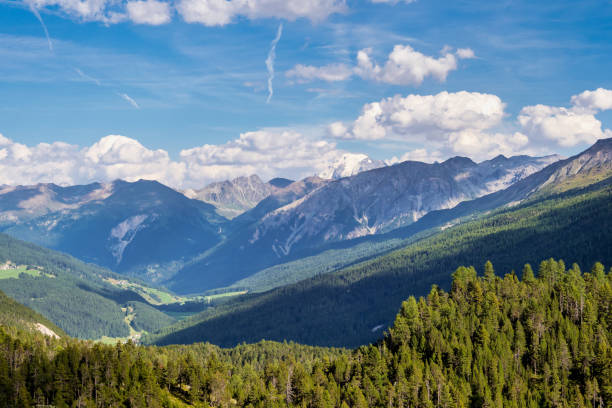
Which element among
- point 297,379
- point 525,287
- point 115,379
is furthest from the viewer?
point 525,287

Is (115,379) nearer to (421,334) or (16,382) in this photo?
(16,382)

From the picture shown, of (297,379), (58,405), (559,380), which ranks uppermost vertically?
(58,405)

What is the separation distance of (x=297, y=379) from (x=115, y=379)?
50112 millimetres

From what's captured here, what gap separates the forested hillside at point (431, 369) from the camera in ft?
462

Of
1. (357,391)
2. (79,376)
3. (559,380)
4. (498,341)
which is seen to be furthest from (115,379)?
(559,380)

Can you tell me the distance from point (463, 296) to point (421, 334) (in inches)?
932

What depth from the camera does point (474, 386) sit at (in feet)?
474

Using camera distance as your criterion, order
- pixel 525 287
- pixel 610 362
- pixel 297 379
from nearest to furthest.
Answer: pixel 610 362 < pixel 297 379 < pixel 525 287

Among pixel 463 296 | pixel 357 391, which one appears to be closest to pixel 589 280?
pixel 463 296

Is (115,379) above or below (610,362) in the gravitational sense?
above

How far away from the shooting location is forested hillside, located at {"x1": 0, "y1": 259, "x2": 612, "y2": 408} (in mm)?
140875

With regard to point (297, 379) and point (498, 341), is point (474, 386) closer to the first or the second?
point (498, 341)

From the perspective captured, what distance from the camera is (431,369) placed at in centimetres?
14762

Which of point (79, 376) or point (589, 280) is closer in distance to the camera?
point (79, 376)
